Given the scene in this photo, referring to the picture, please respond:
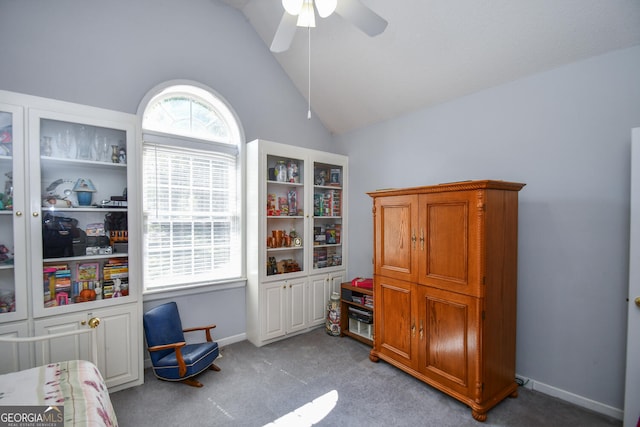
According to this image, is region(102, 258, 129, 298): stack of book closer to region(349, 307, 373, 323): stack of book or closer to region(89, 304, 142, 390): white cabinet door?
region(89, 304, 142, 390): white cabinet door

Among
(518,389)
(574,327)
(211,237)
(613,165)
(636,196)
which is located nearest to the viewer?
(636,196)

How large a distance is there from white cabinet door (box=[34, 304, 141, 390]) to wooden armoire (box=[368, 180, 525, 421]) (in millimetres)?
2341

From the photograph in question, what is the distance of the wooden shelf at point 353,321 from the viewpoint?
329 cm

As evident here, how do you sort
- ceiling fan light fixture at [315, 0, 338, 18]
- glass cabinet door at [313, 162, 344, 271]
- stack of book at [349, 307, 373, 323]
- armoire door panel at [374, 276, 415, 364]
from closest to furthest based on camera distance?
ceiling fan light fixture at [315, 0, 338, 18], armoire door panel at [374, 276, 415, 364], stack of book at [349, 307, 373, 323], glass cabinet door at [313, 162, 344, 271]

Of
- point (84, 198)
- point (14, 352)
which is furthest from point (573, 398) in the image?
point (84, 198)

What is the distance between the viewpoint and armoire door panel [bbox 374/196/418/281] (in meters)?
2.58

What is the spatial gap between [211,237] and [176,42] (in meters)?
2.08

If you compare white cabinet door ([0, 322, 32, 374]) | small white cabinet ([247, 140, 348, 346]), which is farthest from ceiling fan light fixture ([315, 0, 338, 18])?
white cabinet door ([0, 322, 32, 374])

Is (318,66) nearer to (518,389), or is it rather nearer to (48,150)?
(48,150)

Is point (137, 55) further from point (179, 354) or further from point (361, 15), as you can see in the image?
point (179, 354)

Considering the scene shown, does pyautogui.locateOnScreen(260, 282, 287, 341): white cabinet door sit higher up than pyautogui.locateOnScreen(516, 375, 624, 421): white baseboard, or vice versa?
pyautogui.locateOnScreen(260, 282, 287, 341): white cabinet door

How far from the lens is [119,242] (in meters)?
2.48

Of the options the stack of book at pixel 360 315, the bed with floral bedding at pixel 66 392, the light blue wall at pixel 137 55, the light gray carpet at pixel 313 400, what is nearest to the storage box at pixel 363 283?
the stack of book at pixel 360 315

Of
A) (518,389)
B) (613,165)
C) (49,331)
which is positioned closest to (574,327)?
(518,389)
